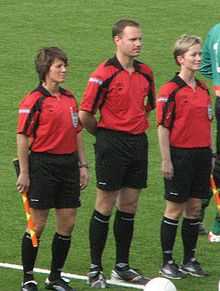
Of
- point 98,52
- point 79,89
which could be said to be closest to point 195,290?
point 79,89

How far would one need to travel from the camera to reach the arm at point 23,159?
9.18 m

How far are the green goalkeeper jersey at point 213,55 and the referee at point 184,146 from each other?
3.24 feet

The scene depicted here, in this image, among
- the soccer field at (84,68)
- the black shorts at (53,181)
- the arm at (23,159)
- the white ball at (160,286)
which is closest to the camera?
the white ball at (160,286)

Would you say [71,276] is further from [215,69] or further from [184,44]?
[215,69]

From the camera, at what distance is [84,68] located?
17453mm

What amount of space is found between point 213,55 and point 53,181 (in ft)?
7.90

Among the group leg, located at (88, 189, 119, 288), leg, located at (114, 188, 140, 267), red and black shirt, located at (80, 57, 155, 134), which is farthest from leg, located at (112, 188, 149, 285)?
red and black shirt, located at (80, 57, 155, 134)

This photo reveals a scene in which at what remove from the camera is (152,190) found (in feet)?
41.1

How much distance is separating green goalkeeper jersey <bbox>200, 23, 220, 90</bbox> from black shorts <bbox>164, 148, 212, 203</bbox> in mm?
1190

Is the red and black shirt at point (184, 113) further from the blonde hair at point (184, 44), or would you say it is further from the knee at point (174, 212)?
the knee at point (174, 212)

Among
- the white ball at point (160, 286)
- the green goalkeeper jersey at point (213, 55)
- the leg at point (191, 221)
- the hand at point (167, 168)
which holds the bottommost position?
the white ball at point (160, 286)

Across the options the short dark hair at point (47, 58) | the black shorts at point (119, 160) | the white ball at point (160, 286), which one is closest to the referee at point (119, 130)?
the black shorts at point (119, 160)

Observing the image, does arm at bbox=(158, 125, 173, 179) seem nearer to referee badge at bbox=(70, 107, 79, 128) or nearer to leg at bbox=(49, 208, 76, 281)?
referee badge at bbox=(70, 107, 79, 128)

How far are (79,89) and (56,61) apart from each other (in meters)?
7.17
